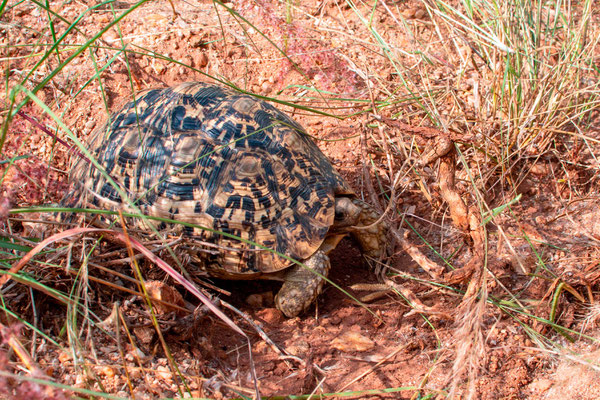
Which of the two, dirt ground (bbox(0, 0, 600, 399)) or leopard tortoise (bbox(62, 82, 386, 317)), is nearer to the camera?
dirt ground (bbox(0, 0, 600, 399))

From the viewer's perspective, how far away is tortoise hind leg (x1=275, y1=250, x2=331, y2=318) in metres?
2.89

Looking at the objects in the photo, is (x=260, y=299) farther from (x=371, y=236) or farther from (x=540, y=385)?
(x=540, y=385)

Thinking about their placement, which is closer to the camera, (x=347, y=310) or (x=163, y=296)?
(x=163, y=296)

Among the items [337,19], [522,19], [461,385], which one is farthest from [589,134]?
[337,19]

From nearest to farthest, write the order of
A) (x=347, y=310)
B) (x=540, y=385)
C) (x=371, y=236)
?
(x=540, y=385), (x=347, y=310), (x=371, y=236)

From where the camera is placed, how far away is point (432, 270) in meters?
2.81

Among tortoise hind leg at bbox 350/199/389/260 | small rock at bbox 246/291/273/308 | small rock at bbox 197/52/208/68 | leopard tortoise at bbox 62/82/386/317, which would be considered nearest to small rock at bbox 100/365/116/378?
leopard tortoise at bbox 62/82/386/317

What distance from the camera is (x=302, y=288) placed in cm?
290

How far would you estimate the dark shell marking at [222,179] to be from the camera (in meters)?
2.90

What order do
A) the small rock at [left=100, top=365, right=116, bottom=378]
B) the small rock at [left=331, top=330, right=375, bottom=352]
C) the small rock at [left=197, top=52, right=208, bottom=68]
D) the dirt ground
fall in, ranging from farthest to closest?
the small rock at [left=197, top=52, right=208, bottom=68] → the small rock at [left=331, top=330, right=375, bottom=352] → the dirt ground → the small rock at [left=100, top=365, right=116, bottom=378]

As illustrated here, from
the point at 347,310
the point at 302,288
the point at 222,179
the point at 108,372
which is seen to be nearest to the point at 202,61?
the point at 222,179

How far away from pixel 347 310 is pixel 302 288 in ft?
1.06

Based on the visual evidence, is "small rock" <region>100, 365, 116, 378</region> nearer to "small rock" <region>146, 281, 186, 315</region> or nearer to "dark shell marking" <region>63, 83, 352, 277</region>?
"small rock" <region>146, 281, 186, 315</region>

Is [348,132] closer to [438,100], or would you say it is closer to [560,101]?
[438,100]
